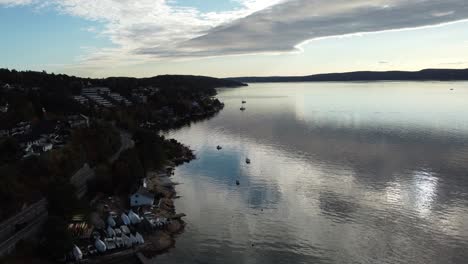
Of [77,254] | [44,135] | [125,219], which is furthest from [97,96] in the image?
[77,254]

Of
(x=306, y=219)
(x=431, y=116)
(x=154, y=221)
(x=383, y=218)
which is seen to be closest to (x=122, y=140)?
(x=154, y=221)

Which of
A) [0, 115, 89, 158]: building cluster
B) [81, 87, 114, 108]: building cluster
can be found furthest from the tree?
[81, 87, 114, 108]: building cluster

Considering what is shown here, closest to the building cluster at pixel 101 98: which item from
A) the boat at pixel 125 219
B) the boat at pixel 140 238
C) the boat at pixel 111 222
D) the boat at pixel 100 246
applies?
the boat at pixel 125 219

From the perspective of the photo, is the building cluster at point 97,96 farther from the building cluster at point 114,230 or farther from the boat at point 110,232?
the boat at point 110,232

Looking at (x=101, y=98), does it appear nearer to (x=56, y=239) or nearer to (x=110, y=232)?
(x=110, y=232)

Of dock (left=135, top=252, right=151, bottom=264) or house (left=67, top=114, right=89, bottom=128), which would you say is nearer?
dock (left=135, top=252, right=151, bottom=264)

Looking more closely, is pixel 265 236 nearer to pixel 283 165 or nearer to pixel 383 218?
pixel 383 218

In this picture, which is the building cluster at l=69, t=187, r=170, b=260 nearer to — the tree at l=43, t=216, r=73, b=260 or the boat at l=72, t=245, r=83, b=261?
the boat at l=72, t=245, r=83, b=261
